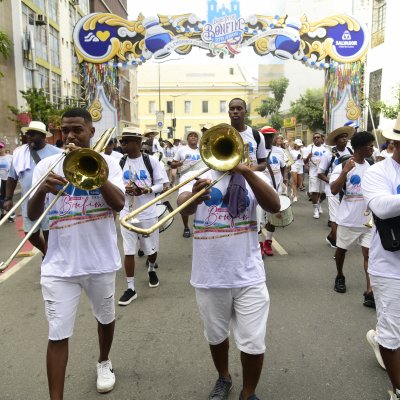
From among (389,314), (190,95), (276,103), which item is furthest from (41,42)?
(190,95)

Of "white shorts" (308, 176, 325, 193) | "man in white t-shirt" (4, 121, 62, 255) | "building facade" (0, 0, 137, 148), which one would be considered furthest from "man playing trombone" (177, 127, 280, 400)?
"building facade" (0, 0, 137, 148)

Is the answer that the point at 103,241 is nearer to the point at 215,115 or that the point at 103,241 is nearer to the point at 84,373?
the point at 84,373

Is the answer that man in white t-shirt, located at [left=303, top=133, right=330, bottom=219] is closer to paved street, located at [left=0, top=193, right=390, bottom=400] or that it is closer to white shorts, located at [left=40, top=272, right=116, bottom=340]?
paved street, located at [left=0, top=193, right=390, bottom=400]

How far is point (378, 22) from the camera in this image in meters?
23.4

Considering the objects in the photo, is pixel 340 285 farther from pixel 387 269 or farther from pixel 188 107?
pixel 188 107

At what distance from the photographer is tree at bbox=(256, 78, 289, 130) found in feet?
156

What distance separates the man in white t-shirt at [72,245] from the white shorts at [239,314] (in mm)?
723

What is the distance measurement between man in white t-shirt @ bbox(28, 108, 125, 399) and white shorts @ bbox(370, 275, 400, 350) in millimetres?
1781

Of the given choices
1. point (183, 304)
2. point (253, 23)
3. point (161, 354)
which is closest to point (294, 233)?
point (183, 304)

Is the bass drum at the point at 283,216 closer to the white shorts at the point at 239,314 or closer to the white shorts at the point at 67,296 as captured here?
the white shorts at the point at 239,314

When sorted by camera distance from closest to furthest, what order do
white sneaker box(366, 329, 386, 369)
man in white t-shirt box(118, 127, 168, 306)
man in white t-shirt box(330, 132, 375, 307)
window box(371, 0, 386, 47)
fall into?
white sneaker box(366, 329, 386, 369) → man in white t-shirt box(330, 132, 375, 307) → man in white t-shirt box(118, 127, 168, 306) → window box(371, 0, 386, 47)

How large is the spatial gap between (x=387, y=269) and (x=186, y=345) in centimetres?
187

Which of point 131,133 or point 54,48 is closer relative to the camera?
point 131,133

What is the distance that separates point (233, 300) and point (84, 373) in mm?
1454
